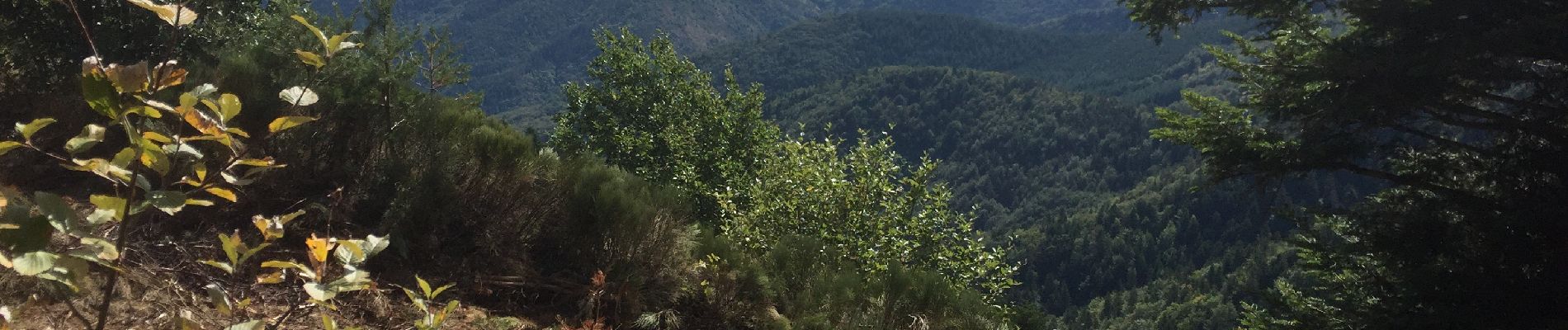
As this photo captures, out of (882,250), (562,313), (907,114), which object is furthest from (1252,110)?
(907,114)

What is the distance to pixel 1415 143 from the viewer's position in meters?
8.38

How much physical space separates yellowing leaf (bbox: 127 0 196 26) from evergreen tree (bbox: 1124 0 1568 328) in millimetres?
7622

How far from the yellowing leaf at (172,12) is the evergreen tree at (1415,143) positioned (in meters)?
7.62

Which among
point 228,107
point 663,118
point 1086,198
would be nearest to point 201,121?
point 228,107

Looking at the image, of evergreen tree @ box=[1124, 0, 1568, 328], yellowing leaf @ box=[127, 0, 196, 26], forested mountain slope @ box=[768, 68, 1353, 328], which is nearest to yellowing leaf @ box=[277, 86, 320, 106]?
yellowing leaf @ box=[127, 0, 196, 26]

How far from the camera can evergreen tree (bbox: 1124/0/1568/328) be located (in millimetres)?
6500

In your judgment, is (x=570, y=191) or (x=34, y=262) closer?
(x=34, y=262)

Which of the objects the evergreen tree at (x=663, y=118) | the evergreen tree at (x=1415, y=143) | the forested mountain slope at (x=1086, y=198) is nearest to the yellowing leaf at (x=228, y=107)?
the evergreen tree at (x=1415, y=143)

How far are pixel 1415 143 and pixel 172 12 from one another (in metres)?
9.89

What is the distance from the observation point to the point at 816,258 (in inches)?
165

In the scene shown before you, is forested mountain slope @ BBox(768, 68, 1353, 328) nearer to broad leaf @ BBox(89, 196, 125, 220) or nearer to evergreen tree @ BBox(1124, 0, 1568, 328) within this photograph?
evergreen tree @ BBox(1124, 0, 1568, 328)

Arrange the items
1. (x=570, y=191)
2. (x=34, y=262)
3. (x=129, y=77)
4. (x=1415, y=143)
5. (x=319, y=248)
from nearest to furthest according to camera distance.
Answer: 1. (x=34, y=262)
2. (x=129, y=77)
3. (x=319, y=248)
4. (x=570, y=191)
5. (x=1415, y=143)

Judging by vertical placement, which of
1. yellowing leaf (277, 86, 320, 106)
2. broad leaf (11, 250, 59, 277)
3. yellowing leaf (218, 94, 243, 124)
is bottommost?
broad leaf (11, 250, 59, 277)

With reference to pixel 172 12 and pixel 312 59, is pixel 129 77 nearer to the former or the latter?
pixel 172 12
